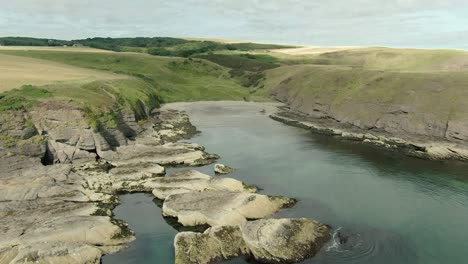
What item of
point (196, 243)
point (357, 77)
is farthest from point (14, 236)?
point (357, 77)

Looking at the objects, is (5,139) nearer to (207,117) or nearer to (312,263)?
(312,263)

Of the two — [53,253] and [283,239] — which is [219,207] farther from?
[53,253]

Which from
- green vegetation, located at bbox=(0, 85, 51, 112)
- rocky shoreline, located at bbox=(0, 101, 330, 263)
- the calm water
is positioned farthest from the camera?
green vegetation, located at bbox=(0, 85, 51, 112)

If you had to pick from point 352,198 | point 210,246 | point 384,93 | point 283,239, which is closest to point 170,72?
point 384,93

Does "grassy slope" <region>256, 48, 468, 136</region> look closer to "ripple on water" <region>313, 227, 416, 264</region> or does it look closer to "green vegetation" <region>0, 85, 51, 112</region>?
"ripple on water" <region>313, 227, 416, 264</region>

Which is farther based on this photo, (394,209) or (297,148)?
(297,148)

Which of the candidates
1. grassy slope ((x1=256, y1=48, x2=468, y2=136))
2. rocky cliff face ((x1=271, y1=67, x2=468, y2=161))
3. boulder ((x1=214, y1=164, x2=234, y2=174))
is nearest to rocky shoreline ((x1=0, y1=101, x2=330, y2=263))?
boulder ((x1=214, y1=164, x2=234, y2=174))
